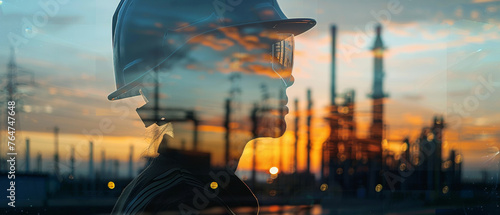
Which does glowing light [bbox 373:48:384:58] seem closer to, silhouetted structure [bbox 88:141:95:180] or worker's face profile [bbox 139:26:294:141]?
worker's face profile [bbox 139:26:294:141]

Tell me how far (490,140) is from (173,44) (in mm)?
1209

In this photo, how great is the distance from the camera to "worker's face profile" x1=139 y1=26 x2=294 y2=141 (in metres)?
0.94

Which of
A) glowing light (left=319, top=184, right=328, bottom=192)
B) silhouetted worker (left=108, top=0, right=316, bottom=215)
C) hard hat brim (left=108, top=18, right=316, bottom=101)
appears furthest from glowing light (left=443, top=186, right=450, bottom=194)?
hard hat brim (left=108, top=18, right=316, bottom=101)

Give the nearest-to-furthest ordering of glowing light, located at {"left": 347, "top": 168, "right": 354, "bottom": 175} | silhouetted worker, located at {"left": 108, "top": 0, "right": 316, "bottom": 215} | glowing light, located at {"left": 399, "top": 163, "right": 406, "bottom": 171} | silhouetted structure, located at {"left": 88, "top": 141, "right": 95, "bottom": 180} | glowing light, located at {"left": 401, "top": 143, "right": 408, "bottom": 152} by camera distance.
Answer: silhouetted worker, located at {"left": 108, "top": 0, "right": 316, "bottom": 215} → silhouetted structure, located at {"left": 88, "top": 141, "right": 95, "bottom": 180} → glowing light, located at {"left": 401, "top": 143, "right": 408, "bottom": 152} → glowing light, located at {"left": 399, "top": 163, "right": 406, "bottom": 171} → glowing light, located at {"left": 347, "top": 168, "right": 354, "bottom": 175}

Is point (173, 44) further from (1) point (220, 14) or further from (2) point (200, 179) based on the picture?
(2) point (200, 179)

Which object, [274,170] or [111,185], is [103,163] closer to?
[111,185]

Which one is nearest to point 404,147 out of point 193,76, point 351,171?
point 351,171

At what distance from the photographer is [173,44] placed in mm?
896

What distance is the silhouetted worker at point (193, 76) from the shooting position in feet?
2.90

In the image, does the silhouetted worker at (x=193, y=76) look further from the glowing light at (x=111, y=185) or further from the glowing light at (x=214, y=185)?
the glowing light at (x=111, y=185)

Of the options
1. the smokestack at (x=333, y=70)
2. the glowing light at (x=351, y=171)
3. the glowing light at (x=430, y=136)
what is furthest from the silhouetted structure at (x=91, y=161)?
the glowing light at (x=351, y=171)

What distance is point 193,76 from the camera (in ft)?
3.20

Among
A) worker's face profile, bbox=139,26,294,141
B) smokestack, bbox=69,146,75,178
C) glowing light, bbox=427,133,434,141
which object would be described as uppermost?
worker's face profile, bbox=139,26,294,141

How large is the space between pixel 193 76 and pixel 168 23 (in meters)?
0.14
